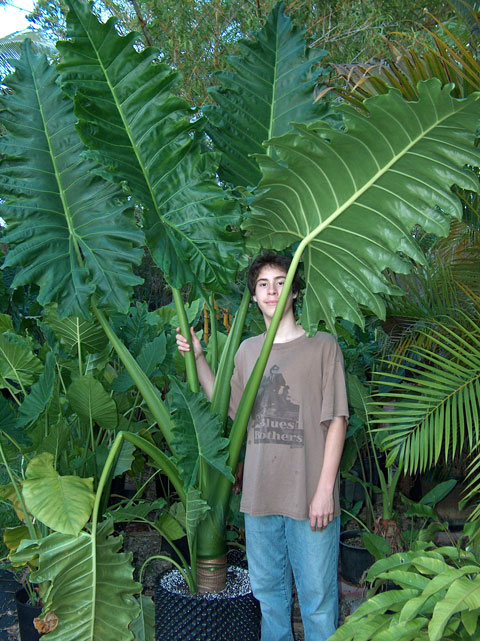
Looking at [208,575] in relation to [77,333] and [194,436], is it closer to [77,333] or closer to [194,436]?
[194,436]

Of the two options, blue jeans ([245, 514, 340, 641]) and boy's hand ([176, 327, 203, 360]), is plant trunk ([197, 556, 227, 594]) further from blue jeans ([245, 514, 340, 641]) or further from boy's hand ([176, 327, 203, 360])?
boy's hand ([176, 327, 203, 360])

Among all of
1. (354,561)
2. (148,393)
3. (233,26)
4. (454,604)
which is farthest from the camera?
(233,26)

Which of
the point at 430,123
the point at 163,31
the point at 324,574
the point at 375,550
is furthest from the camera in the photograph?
the point at 163,31

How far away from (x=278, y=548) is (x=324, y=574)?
19 cm

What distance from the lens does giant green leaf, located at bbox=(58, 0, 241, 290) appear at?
1.96 metres

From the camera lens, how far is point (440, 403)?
2.36 m

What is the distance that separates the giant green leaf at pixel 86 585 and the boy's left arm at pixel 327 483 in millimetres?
637

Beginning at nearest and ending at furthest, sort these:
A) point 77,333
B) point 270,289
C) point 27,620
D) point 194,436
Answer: point 194,436, point 270,289, point 27,620, point 77,333

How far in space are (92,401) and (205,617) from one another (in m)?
0.86

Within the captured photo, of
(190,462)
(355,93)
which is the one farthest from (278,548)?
(355,93)

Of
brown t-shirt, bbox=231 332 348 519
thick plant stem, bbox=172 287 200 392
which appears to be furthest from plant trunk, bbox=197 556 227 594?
thick plant stem, bbox=172 287 200 392

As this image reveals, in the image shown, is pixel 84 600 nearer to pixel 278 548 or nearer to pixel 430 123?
pixel 278 548

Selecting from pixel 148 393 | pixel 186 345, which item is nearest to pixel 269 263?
pixel 186 345

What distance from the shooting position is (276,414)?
2.07m
